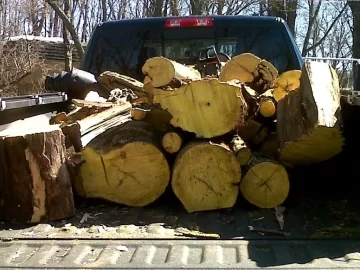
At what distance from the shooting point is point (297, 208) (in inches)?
153

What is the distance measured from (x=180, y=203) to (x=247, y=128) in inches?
31.9

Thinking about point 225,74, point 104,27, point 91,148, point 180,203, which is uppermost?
point 104,27

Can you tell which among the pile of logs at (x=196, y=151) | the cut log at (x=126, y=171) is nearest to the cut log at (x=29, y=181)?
the pile of logs at (x=196, y=151)

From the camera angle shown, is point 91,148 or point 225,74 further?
point 225,74

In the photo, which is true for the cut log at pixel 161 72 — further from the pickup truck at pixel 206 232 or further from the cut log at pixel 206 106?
the pickup truck at pixel 206 232

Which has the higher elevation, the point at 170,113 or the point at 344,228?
the point at 170,113

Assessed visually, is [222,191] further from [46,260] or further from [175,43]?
[175,43]

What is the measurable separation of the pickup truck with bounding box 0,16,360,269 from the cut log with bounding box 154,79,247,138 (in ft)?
1.81

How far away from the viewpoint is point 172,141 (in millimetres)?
3941

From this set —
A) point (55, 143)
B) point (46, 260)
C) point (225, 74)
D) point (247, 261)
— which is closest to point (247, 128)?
point (225, 74)

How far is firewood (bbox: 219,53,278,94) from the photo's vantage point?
195 inches

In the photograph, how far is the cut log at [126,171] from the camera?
154 inches

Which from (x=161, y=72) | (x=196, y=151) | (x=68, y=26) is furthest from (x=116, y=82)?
(x=68, y=26)

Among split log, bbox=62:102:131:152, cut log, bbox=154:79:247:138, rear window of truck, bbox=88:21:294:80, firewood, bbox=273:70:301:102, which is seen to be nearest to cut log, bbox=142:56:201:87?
cut log, bbox=154:79:247:138
